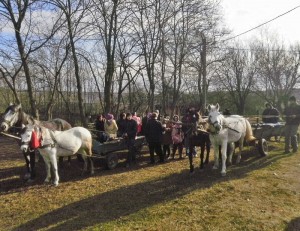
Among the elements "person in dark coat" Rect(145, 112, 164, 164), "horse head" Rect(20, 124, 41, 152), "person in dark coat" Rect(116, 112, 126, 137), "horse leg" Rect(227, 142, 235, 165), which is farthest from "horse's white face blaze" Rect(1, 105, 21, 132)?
"horse leg" Rect(227, 142, 235, 165)

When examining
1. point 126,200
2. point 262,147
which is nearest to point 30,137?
point 126,200

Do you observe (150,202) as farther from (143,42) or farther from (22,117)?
(143,42)

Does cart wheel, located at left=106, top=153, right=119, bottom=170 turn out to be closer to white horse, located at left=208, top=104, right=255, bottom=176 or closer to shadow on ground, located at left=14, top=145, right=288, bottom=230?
shadow on ground, located at left=14, top=145, right=288, bottom=230

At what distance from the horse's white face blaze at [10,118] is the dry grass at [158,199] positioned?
1.73 metres

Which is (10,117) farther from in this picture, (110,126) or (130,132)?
(110,126)

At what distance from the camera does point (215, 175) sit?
10031mm

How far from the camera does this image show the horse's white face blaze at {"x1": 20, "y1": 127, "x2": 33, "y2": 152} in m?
8.34

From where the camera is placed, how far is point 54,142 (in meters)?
9.38

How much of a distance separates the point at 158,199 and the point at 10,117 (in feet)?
13.6

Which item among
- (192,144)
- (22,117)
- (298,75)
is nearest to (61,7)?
(22,117)

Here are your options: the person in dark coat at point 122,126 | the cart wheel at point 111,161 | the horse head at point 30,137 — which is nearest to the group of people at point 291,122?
the person in dark coat at point 122,126

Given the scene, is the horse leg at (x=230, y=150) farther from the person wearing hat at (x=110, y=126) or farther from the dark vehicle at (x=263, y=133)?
the person wearing hat at (x=110, y=126)

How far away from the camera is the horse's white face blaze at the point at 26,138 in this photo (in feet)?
27.3

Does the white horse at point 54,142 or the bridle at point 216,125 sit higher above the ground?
the bridle at point 216,125
